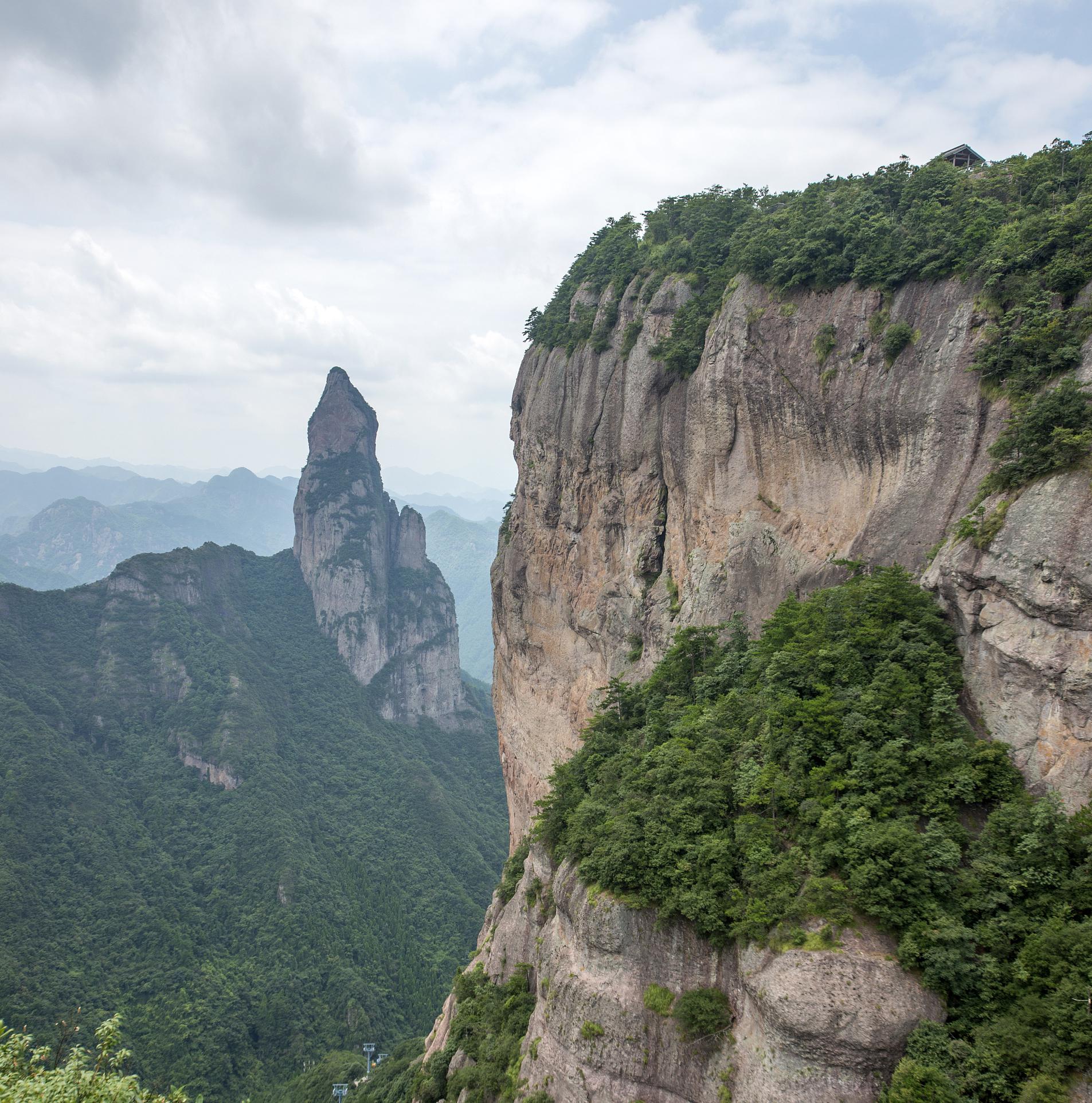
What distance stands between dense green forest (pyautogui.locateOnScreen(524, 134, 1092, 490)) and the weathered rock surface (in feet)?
34.1

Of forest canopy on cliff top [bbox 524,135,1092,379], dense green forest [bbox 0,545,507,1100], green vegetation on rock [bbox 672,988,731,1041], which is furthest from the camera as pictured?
dense green forest [bbox 0,545,507,1100]

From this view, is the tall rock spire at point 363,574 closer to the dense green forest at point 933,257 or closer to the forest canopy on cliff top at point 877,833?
the dense green forest at point 933,257

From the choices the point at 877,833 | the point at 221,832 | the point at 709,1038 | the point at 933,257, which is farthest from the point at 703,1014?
the point at 221,832

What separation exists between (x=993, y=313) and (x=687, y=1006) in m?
16.8

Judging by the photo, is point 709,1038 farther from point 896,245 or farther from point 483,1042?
point 896,245

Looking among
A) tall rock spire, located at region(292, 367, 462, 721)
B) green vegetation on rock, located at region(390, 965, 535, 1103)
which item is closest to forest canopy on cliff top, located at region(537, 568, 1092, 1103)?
green vegetation on rock, located at region(390, 965, 535, 1103)

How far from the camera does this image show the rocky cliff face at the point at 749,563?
39.5 ft

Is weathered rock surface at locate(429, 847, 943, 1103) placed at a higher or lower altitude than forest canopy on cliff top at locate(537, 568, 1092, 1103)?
lower

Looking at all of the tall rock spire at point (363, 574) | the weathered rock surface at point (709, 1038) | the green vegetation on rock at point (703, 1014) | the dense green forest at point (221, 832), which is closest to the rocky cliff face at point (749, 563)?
the weathered rock surface at point (709, 1038)

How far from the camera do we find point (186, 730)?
275 ft

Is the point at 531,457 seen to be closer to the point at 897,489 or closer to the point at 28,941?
the point at 897,489

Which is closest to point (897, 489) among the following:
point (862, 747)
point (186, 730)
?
point (862, 747)

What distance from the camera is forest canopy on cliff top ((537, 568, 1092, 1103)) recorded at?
10.1 metres

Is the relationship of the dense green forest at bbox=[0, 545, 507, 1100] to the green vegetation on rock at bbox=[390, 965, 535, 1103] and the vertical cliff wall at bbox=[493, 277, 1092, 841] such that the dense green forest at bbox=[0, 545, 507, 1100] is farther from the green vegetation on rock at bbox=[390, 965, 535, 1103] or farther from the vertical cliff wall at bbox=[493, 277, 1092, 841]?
the green vegetation on rock at bbox=[390, 965, 535, 1103]
